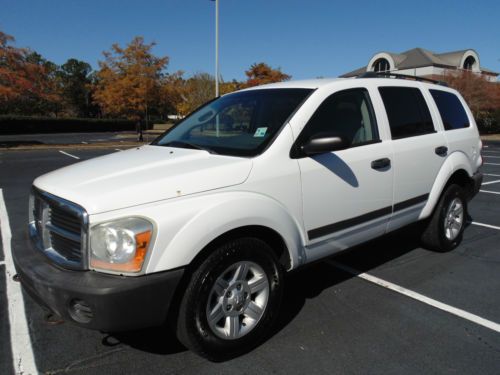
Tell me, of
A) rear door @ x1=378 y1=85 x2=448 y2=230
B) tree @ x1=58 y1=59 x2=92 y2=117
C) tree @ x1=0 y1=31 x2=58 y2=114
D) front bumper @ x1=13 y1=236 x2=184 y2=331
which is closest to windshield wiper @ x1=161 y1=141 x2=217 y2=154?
front bumper @ x1=13 y1=236 x2=184 y2=331

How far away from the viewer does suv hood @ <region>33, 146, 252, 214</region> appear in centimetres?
229

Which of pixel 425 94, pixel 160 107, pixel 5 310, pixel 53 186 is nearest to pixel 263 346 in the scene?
pixel 53 186

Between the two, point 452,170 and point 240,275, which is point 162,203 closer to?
point 240,275

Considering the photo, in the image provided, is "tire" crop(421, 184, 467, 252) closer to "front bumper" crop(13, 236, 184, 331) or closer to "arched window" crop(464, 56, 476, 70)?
"front bumper" crop(13, 236, 184, 331)

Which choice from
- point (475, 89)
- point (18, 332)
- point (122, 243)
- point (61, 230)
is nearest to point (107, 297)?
point (122, 243)

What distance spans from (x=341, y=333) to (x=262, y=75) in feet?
121

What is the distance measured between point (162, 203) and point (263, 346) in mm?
1312

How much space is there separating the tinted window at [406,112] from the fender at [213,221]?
1.66 metres

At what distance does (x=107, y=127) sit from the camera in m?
50.7

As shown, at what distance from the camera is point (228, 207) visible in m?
2.48

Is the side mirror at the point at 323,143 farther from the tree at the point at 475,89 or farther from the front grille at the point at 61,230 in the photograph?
the tree at the point at 475,89

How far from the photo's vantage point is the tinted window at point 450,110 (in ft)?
14.9

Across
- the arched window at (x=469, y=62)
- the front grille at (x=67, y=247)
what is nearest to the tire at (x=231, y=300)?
the front grille at (x=67, y=247)

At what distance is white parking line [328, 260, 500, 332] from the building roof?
54.2 metres
